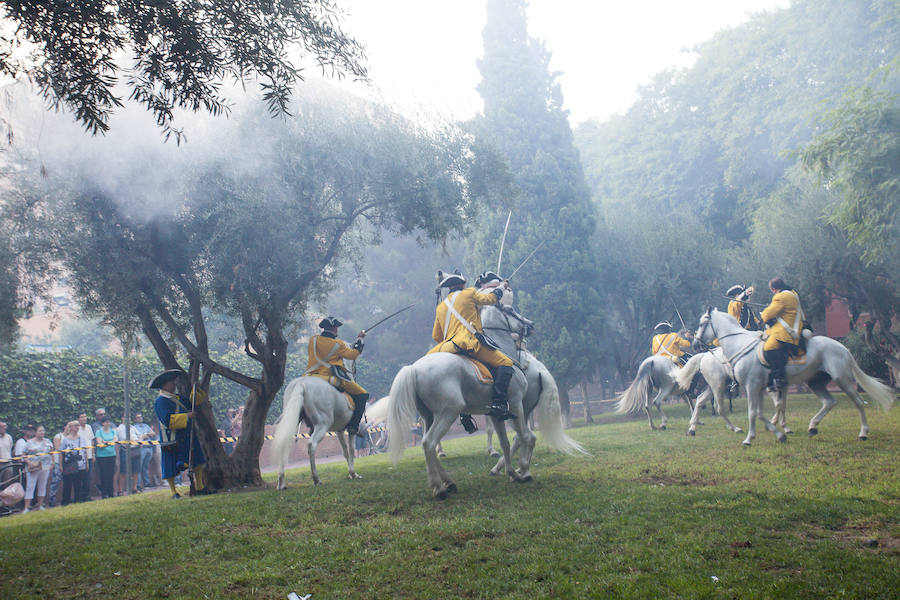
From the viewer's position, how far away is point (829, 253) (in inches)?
921

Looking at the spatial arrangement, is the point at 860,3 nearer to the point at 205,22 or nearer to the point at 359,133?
the point at 359,133

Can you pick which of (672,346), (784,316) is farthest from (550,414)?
(672,346)

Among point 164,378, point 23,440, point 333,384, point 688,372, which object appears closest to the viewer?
point 164,378

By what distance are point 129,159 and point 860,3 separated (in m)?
37.5

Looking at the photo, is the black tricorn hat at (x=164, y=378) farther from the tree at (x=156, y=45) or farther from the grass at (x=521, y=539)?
the tree at (x=156, y=45)

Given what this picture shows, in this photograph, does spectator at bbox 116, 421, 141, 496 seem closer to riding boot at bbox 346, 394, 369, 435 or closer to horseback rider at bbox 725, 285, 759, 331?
riding boot at bbox 346, 394, 369, 435

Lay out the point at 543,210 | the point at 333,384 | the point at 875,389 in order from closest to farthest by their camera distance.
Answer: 1. the point at 875,389
2. the point at 333,384
3. the point at 543,210

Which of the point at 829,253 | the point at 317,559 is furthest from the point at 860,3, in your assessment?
the point at 317,559

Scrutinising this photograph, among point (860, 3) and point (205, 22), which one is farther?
point (860, 3)

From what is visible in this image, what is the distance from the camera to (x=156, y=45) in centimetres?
645

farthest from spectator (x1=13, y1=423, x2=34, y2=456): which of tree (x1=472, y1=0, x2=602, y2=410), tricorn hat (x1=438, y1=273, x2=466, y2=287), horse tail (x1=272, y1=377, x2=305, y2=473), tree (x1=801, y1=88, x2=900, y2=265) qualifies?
tree (x1=801, y1=88, x2=900, y2=265)

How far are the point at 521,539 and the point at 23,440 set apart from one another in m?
14.1

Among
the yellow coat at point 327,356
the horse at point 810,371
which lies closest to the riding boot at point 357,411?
the yellow coat at point 327,356

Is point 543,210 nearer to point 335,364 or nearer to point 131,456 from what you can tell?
point 335,364
